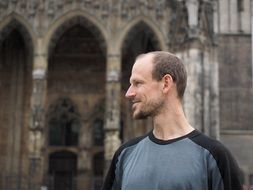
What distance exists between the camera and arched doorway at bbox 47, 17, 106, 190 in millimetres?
20219

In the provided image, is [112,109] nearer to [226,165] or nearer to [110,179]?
[110,179]

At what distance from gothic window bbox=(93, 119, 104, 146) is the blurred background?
4 cm

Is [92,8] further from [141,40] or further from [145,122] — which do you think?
[145,122]

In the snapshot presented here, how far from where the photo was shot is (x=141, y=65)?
2.09 m

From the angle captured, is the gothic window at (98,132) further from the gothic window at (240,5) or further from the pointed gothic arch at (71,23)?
the gothic window at (240,5)

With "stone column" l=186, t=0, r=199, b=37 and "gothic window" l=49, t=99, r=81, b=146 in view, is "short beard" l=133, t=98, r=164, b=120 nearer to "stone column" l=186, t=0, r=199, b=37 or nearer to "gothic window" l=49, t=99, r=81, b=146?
"stone column" l=186, t=0, r=199, b=37

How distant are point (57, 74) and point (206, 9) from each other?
6.47 metres

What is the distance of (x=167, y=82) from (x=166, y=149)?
260 millimetres

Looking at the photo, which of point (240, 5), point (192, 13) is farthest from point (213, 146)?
point (240, 5)

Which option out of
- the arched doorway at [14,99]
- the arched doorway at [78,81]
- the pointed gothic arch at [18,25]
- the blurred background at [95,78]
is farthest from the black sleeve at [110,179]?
the arched doorway at [78,81]

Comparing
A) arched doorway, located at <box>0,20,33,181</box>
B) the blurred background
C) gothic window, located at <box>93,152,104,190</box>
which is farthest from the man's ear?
gothic window, located at <box>93,152,104,190</box>

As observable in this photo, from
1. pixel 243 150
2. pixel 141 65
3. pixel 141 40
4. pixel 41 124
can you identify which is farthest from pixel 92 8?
pixel 141 65

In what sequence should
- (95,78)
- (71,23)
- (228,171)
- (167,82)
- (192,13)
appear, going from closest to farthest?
(228,171), (167,82), (192,13), (71,23), (95,78)

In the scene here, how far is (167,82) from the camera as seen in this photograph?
2.03 meters
